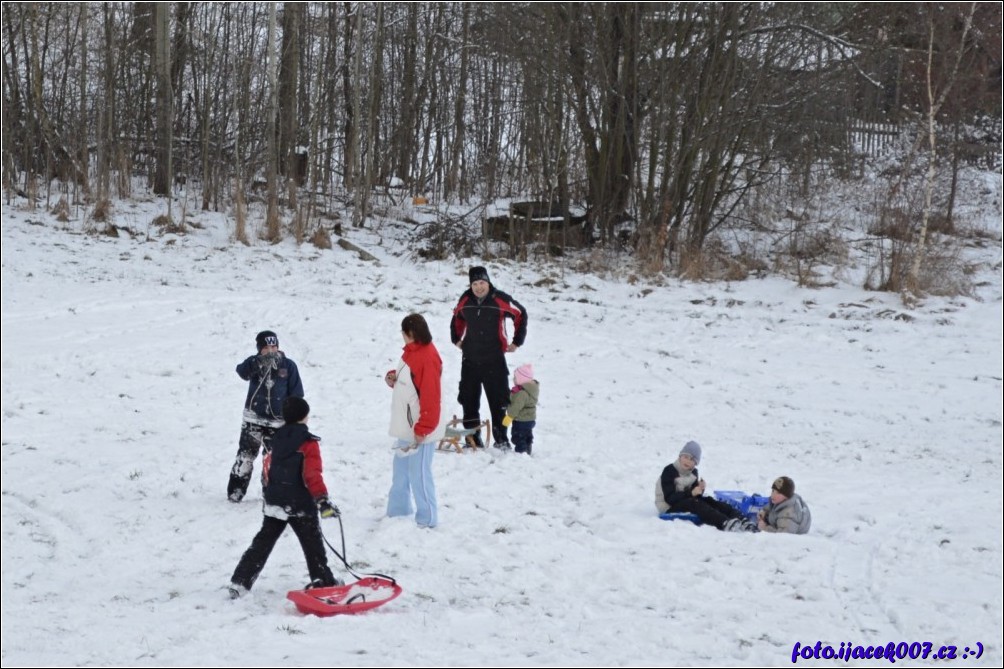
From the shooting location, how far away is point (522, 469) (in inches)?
379

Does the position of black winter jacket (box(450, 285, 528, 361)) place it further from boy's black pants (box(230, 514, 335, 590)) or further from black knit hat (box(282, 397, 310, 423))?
boy's black pants (box(230, 514, 335, 590))

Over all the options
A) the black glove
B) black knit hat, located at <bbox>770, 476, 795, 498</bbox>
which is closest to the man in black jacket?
black knit hat, located at <bbox>770, 476, 795, 498</bbox>

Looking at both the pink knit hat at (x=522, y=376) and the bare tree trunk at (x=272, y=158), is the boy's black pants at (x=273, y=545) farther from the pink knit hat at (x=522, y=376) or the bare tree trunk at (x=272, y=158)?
the bare tree trunk at (x=272, y=158)

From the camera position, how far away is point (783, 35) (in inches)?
887

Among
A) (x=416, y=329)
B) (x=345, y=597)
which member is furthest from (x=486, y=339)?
(x=345, y=597)

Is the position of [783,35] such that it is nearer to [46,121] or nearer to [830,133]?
[830,133]

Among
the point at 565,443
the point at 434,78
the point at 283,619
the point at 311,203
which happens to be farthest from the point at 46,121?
the point at 283,619

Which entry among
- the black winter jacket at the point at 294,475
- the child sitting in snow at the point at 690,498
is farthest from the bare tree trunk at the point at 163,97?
the black winter jacket at the point at 294,475

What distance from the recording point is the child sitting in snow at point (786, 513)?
27.2ft

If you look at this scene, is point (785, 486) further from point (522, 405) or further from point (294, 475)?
point (294, 475)

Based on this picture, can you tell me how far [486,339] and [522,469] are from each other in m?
1.26

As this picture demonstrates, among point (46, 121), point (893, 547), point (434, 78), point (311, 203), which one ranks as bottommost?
point (893, 547)

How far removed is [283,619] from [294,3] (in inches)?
969

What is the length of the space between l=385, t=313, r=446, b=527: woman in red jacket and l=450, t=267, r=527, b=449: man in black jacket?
86.9 inches
